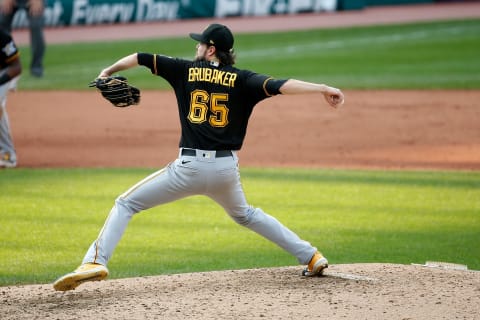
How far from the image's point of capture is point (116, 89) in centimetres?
703

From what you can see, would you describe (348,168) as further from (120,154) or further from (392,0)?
(392,0)

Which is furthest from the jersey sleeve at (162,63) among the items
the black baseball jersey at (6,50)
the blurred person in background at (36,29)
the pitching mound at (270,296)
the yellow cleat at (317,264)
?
the blurred person in background at (36,29)

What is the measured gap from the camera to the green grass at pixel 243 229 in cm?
841

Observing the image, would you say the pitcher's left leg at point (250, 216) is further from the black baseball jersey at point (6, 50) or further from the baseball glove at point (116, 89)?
the black baseball jersey at point (6, 50)

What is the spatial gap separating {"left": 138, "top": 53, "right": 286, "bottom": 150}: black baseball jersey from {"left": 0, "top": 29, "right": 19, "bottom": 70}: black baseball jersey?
15.4ft

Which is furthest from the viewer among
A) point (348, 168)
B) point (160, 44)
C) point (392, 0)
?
point (392, 0)

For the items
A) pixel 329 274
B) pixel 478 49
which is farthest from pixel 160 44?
pixel 329 274

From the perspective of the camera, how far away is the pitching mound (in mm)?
6406

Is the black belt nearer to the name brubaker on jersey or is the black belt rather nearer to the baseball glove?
the name brubaker on jersey

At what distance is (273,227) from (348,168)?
18.8 feet

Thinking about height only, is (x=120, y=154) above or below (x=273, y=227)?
below

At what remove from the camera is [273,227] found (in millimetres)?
7234

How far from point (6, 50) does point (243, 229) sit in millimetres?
3631

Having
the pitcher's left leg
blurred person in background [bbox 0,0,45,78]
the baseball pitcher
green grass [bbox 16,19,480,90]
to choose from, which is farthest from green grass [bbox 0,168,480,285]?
green grass [bbox 16,19,480,90]
